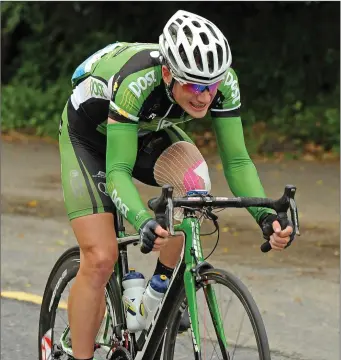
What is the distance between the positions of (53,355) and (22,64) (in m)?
14.4

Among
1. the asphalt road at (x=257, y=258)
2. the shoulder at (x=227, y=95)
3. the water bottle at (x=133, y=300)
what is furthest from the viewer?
the asphalt road at (x=257, y=258)

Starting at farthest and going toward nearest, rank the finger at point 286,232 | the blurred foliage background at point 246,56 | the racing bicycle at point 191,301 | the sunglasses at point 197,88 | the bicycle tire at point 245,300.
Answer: the blurred foliage background at point 246,56 < the sunglasses at point 197,88 < the finger at point 286,232 < the racing bicycle at point 191,301 < the bicycle tire at point 245,300

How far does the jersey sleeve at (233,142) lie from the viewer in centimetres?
422

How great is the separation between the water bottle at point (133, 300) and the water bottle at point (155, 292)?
3.8 inches

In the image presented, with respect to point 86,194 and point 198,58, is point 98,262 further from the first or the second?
point 198,58

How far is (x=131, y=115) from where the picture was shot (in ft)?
13.3

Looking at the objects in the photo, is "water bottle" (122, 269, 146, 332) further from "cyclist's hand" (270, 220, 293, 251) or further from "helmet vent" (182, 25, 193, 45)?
"helmet vent" (182, 25, 193, 45)

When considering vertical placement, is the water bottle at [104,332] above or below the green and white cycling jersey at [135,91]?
below

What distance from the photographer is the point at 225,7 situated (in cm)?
1616

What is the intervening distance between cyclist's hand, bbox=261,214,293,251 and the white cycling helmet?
2.08ft

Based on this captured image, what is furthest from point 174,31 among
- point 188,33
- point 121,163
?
point 121,163

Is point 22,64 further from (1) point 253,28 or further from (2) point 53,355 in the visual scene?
(2) point 53,355

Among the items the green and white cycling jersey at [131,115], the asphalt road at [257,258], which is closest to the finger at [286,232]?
the green and white cycling jersey at [131,115]

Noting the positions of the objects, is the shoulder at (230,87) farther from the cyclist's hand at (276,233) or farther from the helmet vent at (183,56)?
the cyclist's hand at (276,233)
